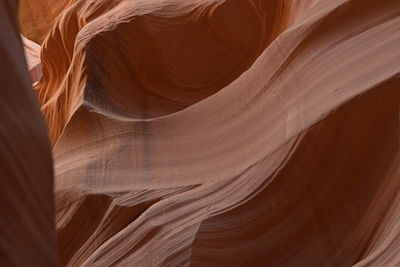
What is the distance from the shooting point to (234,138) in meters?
1.65

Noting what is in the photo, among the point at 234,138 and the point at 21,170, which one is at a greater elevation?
the point at 234,138

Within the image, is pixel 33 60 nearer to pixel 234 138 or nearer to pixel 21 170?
pixel 234 138

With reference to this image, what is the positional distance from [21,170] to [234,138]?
93 cm

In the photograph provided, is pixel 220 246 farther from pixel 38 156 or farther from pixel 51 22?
pixel 51 22

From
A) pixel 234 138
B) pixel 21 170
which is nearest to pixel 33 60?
pixel 234 138

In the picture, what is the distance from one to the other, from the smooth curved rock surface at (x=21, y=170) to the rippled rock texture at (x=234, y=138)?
0.60 meters

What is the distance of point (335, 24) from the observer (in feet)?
5.31

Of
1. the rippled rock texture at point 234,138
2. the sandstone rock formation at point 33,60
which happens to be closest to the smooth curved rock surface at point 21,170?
the rippled rock texture at point 234,138

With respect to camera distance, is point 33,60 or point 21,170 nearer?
point 21,170

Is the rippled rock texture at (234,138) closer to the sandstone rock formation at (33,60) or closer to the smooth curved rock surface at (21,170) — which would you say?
the smooth curved rock surface at (21,170)

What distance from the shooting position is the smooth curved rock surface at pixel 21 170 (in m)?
0.72

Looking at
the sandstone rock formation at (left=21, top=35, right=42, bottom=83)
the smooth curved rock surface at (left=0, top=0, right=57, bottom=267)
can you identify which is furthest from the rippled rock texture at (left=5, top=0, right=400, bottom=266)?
the sandstone rock formation at (left=21, top=35, right=42, bottom=83)

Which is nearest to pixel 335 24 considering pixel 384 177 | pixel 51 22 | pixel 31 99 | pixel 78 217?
pixel 384 177

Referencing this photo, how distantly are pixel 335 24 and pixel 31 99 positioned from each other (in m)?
0.96
